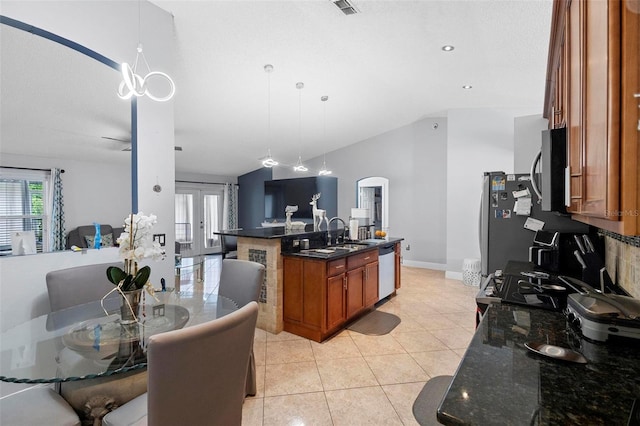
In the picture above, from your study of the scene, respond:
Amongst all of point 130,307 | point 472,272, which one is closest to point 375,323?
point 472,272

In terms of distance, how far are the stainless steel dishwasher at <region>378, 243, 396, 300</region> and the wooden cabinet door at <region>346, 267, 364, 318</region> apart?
553mm

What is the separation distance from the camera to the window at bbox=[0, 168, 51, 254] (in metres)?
1.94

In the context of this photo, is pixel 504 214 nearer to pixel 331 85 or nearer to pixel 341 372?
pixel 341 372

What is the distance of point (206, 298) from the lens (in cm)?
219

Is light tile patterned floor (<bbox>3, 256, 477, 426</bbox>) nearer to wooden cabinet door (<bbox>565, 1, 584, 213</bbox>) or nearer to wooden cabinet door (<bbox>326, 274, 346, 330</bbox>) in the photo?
wooden cabinet door (<bbox>326, 274, 346, 330</bbox>)

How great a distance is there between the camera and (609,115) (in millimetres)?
645

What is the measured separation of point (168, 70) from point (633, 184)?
315cm

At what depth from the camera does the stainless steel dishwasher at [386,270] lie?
13.6ft

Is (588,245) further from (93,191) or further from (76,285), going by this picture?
(93,191)

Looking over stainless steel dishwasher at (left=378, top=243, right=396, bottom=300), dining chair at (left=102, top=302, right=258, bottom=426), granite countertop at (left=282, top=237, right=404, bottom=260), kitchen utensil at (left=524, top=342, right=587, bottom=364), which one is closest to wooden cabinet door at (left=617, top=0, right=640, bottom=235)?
kitchen utensil at (left=524, top=342, right=587, bottom=364)

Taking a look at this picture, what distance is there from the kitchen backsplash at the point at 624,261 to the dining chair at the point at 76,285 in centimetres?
305

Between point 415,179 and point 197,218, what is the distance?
598 centimetres

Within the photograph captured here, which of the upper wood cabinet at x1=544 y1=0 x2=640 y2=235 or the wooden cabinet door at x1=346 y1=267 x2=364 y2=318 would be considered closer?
the upper wood cabinet at x1=544 y1=0 x2=640 y2=235

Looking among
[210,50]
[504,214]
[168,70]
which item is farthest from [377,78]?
[168,70]
